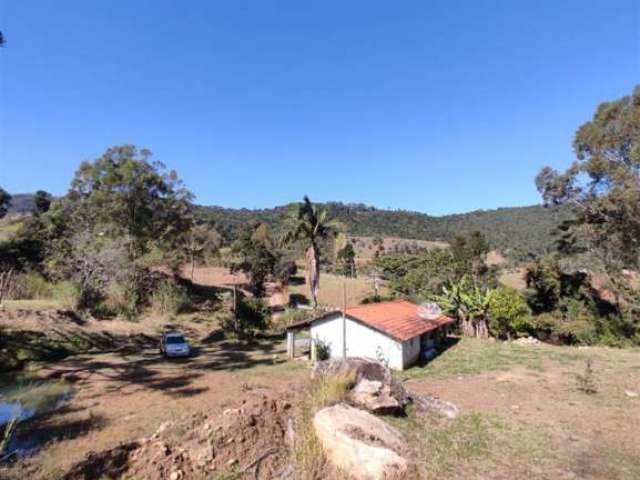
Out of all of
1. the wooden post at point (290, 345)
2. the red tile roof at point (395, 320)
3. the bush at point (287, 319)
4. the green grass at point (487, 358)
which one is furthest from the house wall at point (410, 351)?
the bush at point (287, 319)

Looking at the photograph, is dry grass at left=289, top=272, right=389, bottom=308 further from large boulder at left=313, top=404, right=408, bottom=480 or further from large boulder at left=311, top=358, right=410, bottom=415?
large boulder at left=313, top=404, right=408, bottom=480

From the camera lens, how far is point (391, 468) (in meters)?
6.15

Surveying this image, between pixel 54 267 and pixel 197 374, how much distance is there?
71.6ft

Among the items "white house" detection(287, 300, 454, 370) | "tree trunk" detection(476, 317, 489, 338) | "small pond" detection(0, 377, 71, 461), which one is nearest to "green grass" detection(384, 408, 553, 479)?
"white house" detection(287, 300, 454, 370)

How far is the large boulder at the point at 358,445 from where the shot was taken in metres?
6.17

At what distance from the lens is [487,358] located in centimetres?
2186

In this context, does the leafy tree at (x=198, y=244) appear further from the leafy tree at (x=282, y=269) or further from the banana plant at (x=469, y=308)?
the banana plant at (x=469, y=308)

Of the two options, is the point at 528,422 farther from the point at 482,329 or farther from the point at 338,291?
the point at 338,291

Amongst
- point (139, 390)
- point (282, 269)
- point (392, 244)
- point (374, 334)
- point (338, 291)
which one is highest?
point (392, 244)

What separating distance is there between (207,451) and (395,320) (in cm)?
1586

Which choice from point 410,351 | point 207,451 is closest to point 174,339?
point 410,351

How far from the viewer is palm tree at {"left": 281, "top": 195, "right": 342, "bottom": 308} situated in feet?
107

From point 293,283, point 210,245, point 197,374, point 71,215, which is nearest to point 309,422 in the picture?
point 197,374

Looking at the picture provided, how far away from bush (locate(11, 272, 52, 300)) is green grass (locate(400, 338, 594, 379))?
2995 cm
